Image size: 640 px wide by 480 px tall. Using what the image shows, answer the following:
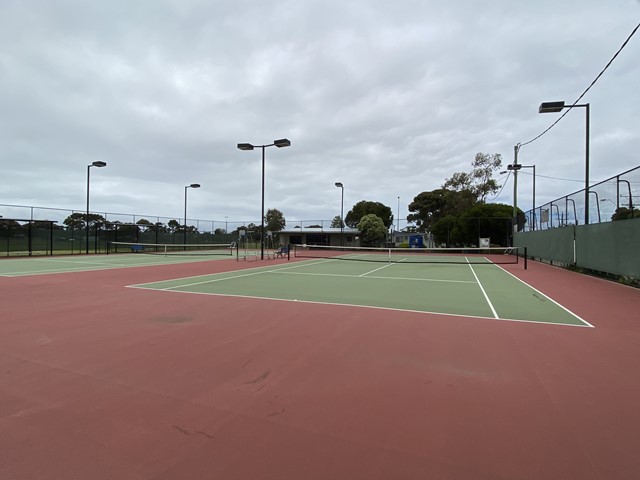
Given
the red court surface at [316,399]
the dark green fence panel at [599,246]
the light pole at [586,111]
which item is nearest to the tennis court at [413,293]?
the red court surface at [316,399]

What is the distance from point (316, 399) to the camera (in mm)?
3545

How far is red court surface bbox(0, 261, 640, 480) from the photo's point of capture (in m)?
2.57

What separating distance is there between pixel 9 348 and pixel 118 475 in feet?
12.6

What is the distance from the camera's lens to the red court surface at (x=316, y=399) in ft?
8.45

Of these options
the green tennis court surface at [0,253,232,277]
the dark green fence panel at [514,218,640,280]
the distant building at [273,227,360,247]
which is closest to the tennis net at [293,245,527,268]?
the dark green fence panel at [514,218,640,280]

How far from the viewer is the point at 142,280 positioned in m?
12.6

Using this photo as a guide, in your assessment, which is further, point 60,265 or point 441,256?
point 441,256

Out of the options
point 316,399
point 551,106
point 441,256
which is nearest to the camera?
point 316,399

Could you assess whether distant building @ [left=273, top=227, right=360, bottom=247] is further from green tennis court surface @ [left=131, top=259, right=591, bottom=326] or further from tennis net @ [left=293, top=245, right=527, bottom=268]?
green tennis court surface @ [left=131, top=259, right=591, bottom=326]

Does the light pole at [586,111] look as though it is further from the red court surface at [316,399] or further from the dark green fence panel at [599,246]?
the red court surface at [316,399]

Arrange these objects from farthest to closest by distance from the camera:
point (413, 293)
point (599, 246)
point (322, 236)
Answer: point (322, 236) → point (599, 246) → point (413, 293)

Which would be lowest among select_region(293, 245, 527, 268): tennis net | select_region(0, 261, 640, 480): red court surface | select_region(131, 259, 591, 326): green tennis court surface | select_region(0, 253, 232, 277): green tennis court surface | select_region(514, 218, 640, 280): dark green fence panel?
select_region(0, 261, 640, 480): red court surface

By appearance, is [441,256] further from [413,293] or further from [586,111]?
[413,293]

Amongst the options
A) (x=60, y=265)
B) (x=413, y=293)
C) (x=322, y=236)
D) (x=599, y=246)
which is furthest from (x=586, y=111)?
(x=322, y=236)
